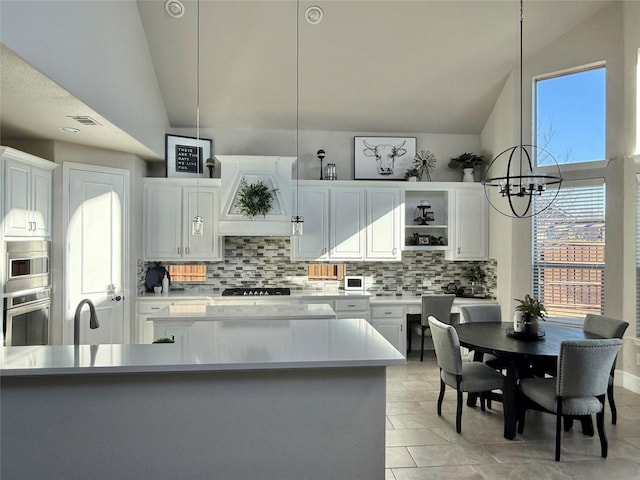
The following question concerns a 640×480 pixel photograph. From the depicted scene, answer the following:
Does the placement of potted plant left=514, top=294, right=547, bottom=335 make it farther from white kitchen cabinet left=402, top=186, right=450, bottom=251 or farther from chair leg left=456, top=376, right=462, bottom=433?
white kitchen cabinet left=402, top=186, right=450, bottom=251

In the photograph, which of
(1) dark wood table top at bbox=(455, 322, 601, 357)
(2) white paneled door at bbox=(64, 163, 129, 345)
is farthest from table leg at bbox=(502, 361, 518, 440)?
(2) white paneled door at bbox=(64, 163, 129, 345)

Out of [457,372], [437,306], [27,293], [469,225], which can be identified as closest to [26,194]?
[27,293]

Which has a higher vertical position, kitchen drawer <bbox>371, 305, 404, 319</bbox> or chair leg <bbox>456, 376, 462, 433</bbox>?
kitchen drawer <bbox>371, 305, 404, 319</bbox>

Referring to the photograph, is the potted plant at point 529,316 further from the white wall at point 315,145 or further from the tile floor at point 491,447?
the white wall at point 315,145

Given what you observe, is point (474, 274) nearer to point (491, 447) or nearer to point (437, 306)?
point (437, 306)

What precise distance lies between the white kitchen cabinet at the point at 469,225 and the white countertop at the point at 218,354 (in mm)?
3551

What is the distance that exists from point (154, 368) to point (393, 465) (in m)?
1.90

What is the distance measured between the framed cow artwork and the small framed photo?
6.71 ft

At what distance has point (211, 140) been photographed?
5855 mm

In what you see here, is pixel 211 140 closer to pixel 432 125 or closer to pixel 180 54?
pixel 180 54

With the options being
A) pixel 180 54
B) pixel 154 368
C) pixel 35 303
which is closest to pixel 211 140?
pixel 180 54

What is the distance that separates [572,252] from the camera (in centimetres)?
495

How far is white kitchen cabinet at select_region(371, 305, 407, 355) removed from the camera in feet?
18.0

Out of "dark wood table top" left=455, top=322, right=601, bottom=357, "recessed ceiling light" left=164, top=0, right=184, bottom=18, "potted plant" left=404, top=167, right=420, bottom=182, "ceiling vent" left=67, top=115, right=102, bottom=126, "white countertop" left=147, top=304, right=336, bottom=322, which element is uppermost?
"recessed ceiling light" left=164, top=0, right=184, bottom=18
